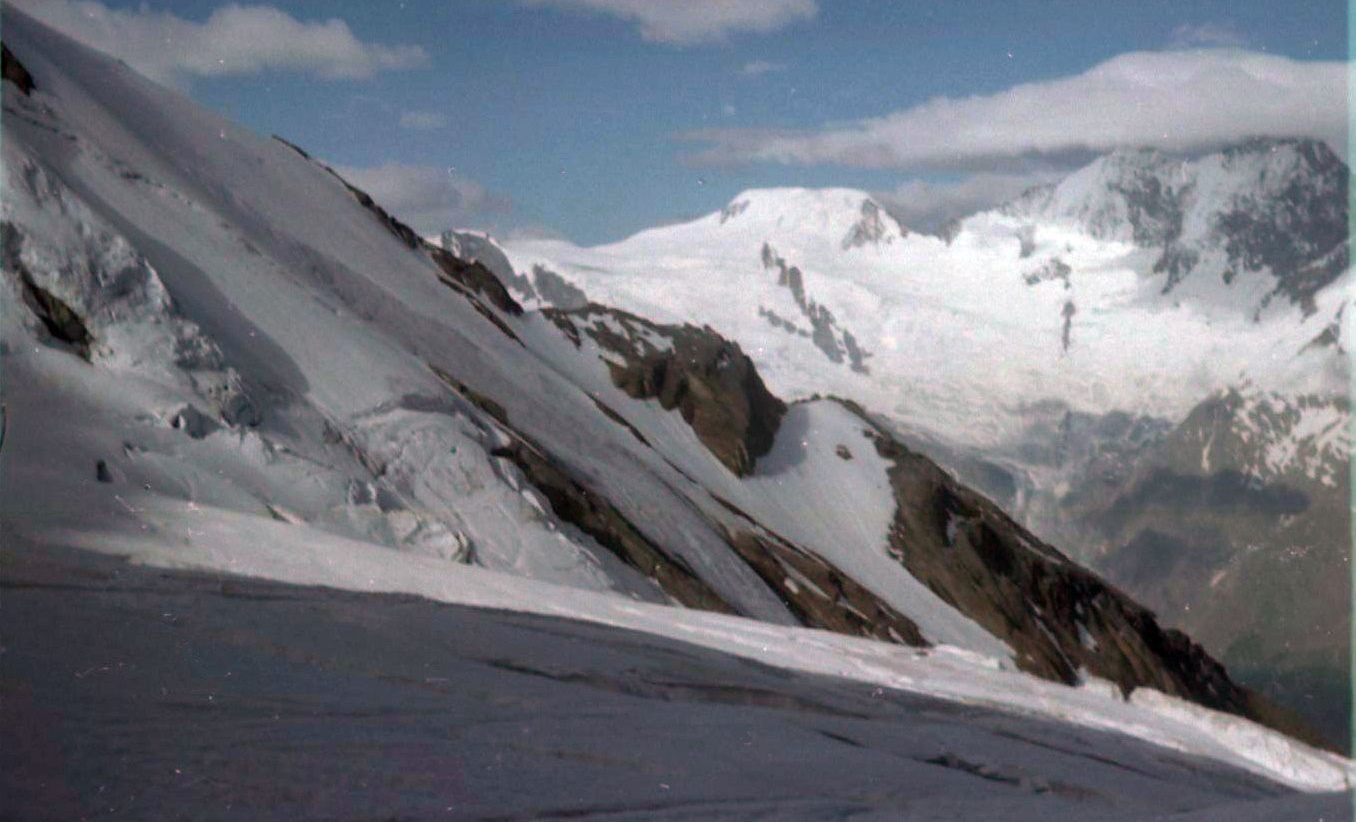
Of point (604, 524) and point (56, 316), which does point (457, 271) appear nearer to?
point (604, 524)

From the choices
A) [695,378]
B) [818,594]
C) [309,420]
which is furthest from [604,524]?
[695,378]

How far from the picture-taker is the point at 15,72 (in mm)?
44500

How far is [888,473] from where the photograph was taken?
4847 inches

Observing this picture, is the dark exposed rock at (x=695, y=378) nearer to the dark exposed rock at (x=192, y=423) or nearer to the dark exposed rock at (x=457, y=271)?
the dark exposed rock at (x=457, y=271)

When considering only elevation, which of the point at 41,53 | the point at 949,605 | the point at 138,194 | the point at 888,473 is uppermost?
the point at 41,53

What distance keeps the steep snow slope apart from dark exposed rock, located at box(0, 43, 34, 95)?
313 millimetres

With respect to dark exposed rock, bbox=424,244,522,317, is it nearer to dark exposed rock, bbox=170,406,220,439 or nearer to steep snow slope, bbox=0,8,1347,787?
steep snow slope, bbox=0,8,1347,787

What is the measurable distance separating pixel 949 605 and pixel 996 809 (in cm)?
9738

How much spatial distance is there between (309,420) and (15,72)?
17526 millimetres

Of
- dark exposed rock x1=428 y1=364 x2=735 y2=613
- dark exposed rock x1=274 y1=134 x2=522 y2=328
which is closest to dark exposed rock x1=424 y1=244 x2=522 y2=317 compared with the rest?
dark exposed rock x1=274 y1=134 x2=522 y2=328

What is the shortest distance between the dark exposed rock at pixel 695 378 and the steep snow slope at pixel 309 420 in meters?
20.5

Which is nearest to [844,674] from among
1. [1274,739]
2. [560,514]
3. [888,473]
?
[1274,739]

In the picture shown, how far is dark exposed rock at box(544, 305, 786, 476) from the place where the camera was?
372 feet

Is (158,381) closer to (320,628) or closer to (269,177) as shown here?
(320,628)
